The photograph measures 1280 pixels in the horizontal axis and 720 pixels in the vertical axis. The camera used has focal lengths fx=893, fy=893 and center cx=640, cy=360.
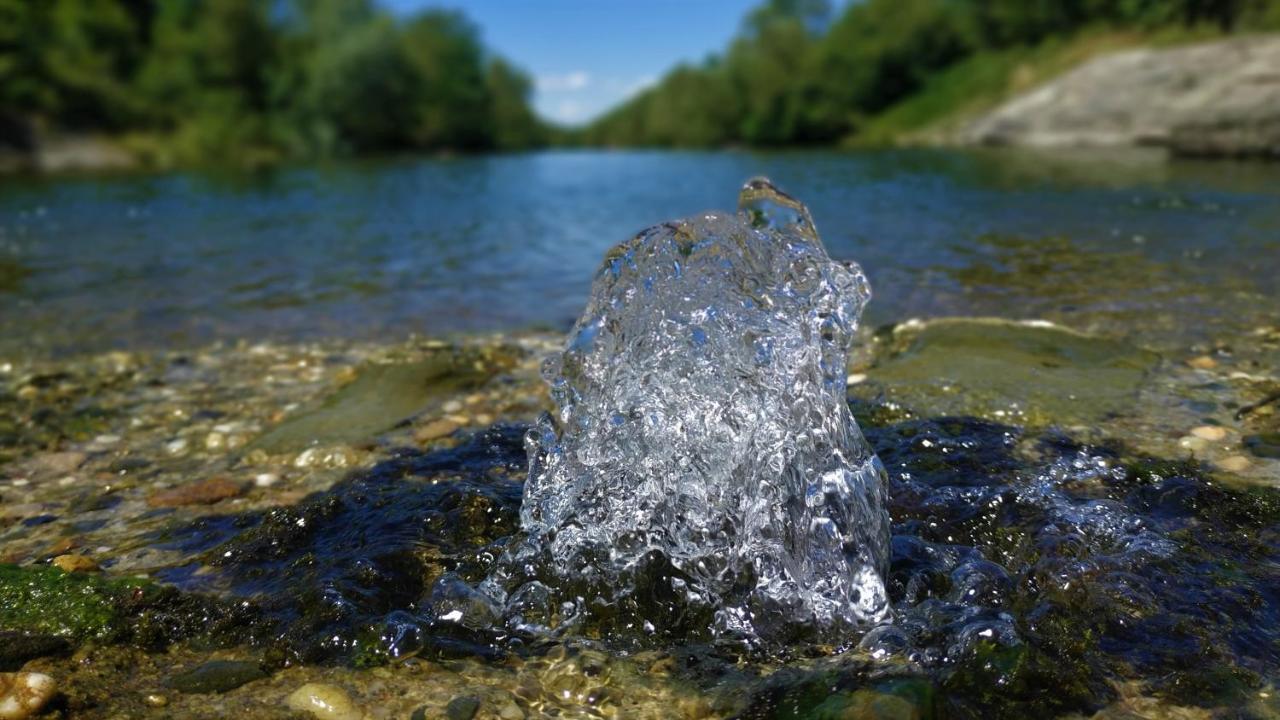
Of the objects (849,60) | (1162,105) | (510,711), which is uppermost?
(849,60)

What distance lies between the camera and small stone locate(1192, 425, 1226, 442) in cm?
392

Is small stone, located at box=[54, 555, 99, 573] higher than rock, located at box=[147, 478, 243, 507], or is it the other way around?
rock, located at box=[147, 478, 243, 507]

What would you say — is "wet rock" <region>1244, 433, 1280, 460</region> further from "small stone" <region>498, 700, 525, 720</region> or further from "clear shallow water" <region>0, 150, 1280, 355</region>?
"small stone" <region>498, 700, 525, 720</region>

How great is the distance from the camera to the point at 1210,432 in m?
3.98

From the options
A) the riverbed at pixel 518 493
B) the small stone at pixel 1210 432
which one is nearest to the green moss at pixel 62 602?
the riverbed at pixel 518 493

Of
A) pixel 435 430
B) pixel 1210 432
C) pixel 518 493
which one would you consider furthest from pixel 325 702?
pixel 1210 432

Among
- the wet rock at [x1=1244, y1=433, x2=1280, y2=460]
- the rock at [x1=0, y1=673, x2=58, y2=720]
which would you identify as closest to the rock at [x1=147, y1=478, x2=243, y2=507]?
the rock at [x1=0, y1=673, x2=58, y2=720]

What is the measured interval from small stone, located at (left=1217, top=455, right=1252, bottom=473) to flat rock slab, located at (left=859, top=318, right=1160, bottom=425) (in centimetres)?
61

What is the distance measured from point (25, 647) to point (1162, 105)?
3345 cm

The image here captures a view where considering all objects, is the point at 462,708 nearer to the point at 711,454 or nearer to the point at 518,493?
the point at 711,454

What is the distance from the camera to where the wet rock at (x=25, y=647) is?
2527 millimetres

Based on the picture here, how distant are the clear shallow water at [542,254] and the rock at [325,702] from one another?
15.3 feet

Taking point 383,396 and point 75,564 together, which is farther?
point 383,396

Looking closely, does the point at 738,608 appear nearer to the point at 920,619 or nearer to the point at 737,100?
the point at 920,619
